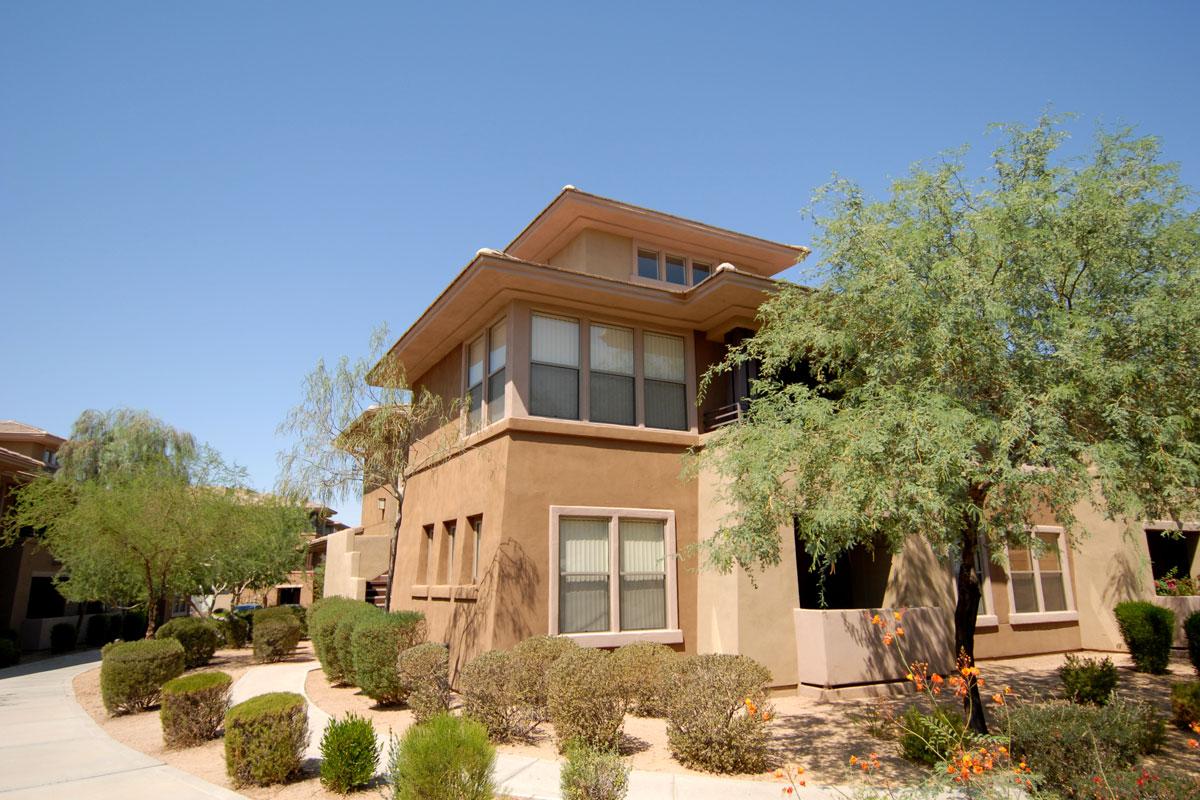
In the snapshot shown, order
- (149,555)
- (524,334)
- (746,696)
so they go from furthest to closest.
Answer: (149,555), (524,334), (746,696)

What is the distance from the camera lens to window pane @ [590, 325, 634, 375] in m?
14.2

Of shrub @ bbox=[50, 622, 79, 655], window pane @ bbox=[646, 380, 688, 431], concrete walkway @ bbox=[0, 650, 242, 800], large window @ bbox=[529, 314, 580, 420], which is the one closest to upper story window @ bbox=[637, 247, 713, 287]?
window pane @ bbox=[646, 380, 688, 431]

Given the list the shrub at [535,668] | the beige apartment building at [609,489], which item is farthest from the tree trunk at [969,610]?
the shrub at [535,668]

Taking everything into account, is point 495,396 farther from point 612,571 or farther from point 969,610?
point 969,610

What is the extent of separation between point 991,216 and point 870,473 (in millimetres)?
3525

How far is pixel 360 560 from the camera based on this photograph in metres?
21.4

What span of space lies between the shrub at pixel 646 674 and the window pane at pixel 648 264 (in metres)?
8.89

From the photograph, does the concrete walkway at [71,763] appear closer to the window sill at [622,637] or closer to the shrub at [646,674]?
the shrub at [646,674]

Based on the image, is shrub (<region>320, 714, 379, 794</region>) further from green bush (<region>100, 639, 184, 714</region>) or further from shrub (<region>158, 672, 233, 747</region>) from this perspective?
green bush (<region>100, 639, 184, 714</region>)

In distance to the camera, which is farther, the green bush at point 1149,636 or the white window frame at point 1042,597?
the white window frame at point 1042,597

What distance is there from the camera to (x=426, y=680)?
32.0 ft

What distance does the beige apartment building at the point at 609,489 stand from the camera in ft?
40.8

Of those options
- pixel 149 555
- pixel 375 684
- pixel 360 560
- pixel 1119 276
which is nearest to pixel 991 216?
pixel 1119 276

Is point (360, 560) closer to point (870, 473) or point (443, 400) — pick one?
point (443, 400)
